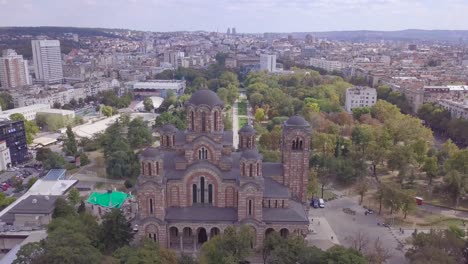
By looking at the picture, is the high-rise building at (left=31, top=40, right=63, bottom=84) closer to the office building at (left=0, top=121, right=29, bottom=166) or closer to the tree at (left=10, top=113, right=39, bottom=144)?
the tree at (left=10, top=113, right=39, bottom=144)

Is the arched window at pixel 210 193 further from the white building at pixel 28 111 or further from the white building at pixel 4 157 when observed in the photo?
the white building at pixel 28 111

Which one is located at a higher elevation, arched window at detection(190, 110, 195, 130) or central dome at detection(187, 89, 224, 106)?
central dome at detection(187, 89, 224, 106)

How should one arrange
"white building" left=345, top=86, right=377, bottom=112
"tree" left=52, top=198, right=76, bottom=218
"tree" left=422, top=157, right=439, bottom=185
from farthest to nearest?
"white building" left=345, top=86, right=377, bottom=112
"tree" left=422, top=157, right=439, bottom=185
"tree" left=52, top=198, right=76, bottom=218

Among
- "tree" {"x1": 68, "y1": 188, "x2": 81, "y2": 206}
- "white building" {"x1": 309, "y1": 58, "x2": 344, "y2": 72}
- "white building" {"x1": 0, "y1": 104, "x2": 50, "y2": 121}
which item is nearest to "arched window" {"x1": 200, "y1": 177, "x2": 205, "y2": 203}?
"tree" {"x1": 68, "y1": 188, "x2": 81, "y2": 206}

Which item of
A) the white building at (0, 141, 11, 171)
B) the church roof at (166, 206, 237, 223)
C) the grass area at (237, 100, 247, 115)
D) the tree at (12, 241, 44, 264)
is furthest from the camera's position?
the grass area at (237, 100, 247, 115)

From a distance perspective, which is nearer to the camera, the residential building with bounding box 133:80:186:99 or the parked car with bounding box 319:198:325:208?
the parked car with bounding box 319:198:325:208

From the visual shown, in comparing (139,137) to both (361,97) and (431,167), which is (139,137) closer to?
(431,167)

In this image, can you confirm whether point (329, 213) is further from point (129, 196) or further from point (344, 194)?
point (129, 196)

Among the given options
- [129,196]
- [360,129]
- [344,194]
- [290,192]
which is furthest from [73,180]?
[360,129]
